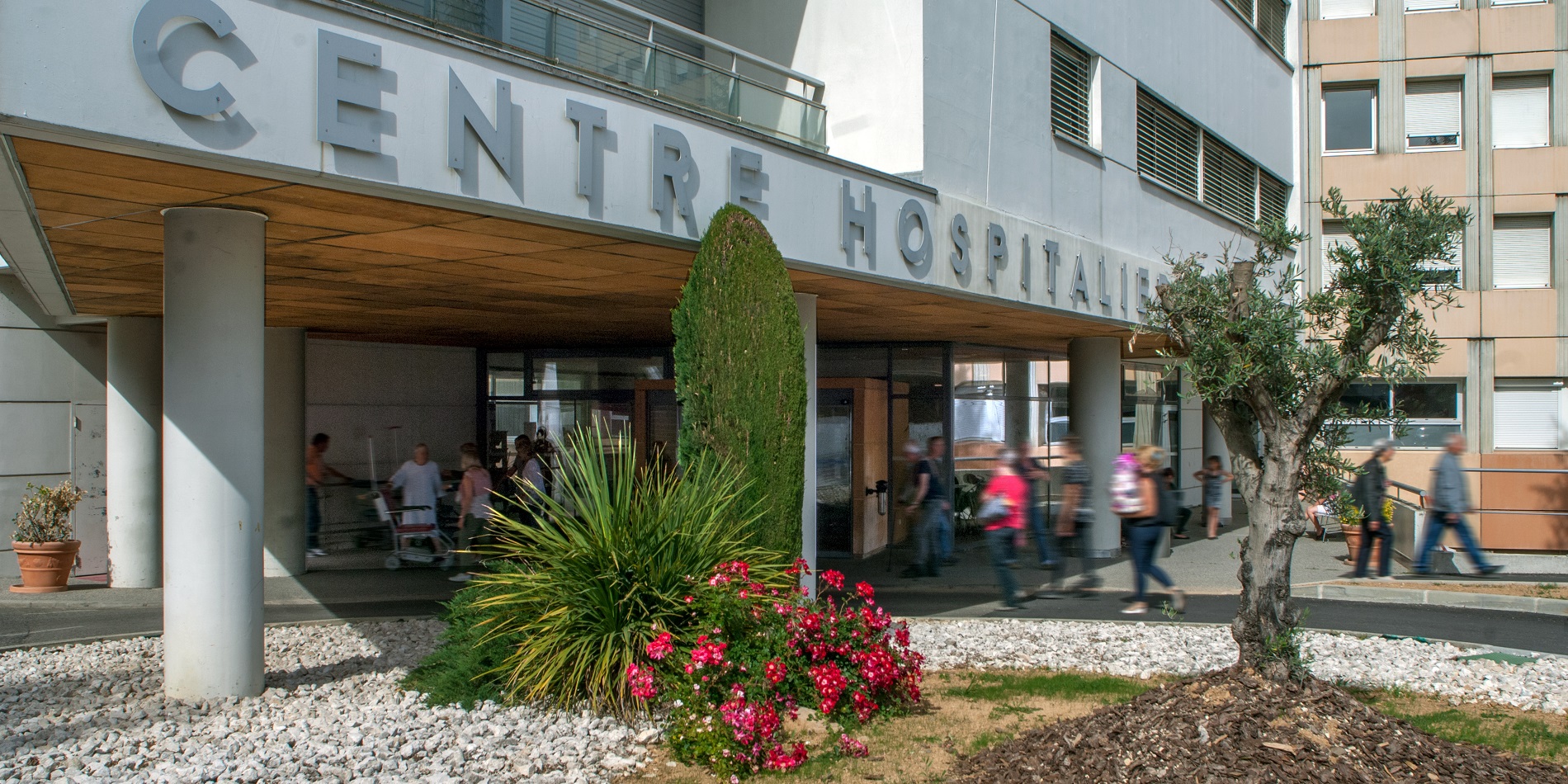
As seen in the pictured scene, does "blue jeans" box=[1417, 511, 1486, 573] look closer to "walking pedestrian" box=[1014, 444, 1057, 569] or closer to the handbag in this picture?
"walking pedestrian" box=[1014, 444, 1057, 569]

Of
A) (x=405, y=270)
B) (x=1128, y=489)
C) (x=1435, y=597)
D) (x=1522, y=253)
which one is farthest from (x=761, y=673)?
(x=1522, y=253)

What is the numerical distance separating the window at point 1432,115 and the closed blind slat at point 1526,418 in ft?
18.9

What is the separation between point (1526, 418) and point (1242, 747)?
79.9 feet

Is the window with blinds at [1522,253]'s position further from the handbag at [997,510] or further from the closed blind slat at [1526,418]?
the handbag at [997,510]

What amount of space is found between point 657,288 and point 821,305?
2.10 meters

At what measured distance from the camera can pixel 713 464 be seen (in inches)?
336

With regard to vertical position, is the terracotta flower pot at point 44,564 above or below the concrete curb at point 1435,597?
above

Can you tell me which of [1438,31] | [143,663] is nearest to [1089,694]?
[143,663]

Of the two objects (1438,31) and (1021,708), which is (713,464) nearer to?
(1021,708)

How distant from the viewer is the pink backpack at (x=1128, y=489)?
11188mm

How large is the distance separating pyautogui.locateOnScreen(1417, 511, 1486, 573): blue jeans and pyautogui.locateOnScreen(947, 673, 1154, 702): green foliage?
305 inches

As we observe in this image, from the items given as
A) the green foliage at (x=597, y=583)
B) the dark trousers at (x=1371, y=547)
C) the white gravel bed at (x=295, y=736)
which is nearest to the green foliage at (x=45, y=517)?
the white gravel bed at (x=295, y=736)

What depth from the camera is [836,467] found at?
16.0 metres

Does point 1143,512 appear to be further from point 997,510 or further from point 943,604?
point 943,604
